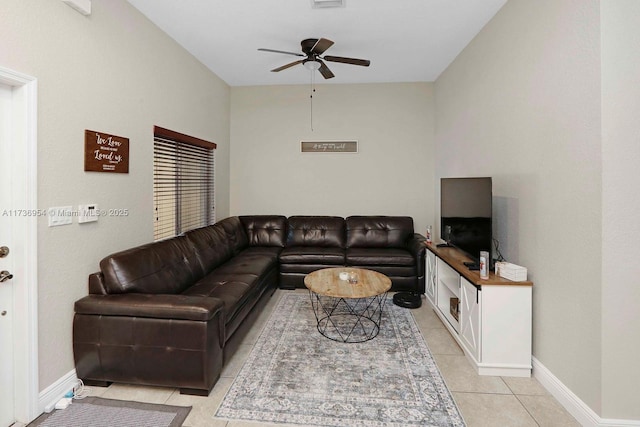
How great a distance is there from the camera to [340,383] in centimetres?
220

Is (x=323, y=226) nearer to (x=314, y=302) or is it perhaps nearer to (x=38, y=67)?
(x=314, y=302)

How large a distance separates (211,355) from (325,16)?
10.1ft

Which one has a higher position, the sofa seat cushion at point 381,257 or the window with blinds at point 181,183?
the window with blinds at point 181,183

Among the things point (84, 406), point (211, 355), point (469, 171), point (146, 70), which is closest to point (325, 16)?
point (146, 70)

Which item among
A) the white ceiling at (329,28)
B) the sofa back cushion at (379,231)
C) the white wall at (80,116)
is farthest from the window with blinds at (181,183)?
the sofa back cushion at (379,231)

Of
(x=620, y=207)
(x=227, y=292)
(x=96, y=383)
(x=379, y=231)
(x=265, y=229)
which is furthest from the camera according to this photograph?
(x=265, y=229)

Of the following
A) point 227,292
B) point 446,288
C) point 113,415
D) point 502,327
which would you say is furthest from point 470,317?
point 113,415

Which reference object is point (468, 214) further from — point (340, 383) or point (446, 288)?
point (340, 383)

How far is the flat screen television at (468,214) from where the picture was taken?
2.59 m

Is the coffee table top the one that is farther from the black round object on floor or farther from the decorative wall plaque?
the decorative wall plaque

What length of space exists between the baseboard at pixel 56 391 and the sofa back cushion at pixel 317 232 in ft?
9.85

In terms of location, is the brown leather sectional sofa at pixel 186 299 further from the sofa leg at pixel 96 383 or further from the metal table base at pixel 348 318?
the metal table base at pixel 348 318

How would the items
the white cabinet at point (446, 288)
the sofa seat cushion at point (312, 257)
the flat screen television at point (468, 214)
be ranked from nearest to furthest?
the flat screen television at point (468, 214), the white cabinet at point (446, 288), the sofa seat cushion at point (312, 257)

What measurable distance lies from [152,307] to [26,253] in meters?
0.78
